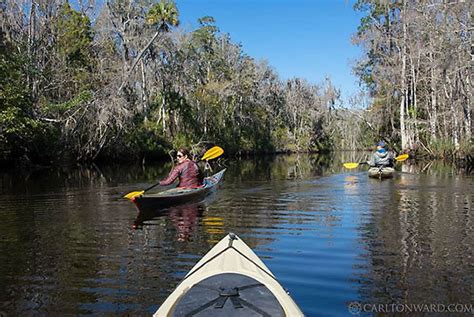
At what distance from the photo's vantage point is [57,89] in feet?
99.5

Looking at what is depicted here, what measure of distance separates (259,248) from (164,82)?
36485mm

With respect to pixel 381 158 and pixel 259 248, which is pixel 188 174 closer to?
pixel 259 248

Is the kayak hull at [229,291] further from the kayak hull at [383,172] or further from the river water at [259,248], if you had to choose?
the kayak hull at [383,172]

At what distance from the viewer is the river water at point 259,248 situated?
4.99 m

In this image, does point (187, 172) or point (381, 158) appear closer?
point (187, 172)

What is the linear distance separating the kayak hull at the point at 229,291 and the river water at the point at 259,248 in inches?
27.1

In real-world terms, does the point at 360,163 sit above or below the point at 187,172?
below

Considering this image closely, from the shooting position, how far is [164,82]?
42.0 meters

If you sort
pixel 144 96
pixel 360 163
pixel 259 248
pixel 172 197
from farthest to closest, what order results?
pixel 144 96 → pixel 360 163 → pixel 172 197 → pixel 259 248

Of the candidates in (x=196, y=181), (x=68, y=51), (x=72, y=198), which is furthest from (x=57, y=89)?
(x=196, y=181)

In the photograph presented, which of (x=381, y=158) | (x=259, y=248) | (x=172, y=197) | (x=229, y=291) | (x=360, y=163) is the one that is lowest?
(x=259, y=248)

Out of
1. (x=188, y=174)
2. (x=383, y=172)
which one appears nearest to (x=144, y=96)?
(x=383, y=172)

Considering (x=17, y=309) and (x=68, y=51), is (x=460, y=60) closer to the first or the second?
(x=17, y=309)

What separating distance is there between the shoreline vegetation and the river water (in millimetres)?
10543
